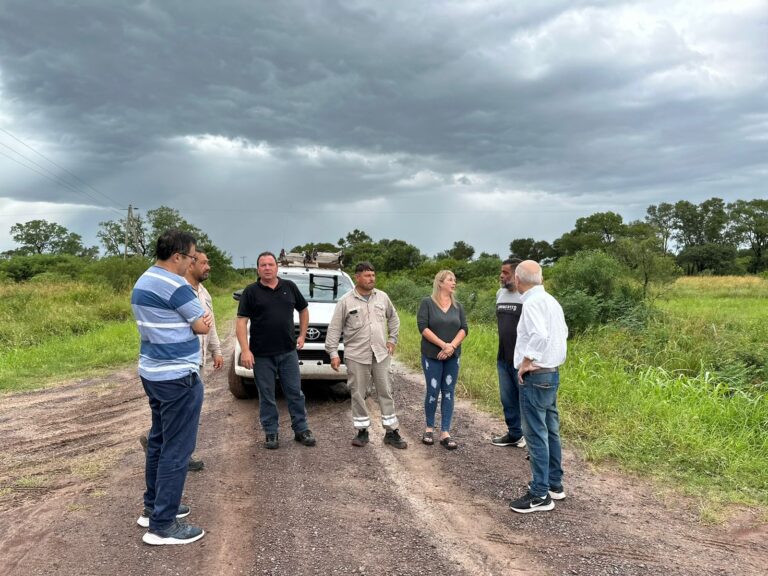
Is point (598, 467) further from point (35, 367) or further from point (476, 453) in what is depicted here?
point (35, 367)

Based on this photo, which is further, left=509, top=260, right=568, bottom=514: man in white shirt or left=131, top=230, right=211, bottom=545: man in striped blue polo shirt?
left=509, top=260, right=568, bottom=514: man in white shirt

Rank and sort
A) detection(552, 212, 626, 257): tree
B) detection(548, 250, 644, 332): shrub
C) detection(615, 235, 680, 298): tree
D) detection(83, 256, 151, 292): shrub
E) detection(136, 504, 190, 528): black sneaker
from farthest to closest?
detection(552, 212, 626, 257): tree
detection(83, 256, 151, 292): shrub
detection(615, 235, 680, 298): tree
detection(548, 250, 644, 332): shrub
detection(136, 504, 190, 528): black sneaker

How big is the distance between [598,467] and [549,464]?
97cm

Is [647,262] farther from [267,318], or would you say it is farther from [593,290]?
[267,318]

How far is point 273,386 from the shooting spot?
509cm

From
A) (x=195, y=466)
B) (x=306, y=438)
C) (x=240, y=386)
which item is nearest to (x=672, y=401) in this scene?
(x=306, y=438)

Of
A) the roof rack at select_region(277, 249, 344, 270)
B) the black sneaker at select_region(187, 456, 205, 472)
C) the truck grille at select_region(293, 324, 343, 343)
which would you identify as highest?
the roof rack at select_region(277, 249, 344, 270)

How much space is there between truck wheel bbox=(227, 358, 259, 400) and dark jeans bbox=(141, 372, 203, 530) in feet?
11.3

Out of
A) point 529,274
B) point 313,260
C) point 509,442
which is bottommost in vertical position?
point 509,442

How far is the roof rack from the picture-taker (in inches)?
358

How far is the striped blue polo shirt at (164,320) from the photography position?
317 centimetres

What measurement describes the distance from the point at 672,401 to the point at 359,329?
3851mm

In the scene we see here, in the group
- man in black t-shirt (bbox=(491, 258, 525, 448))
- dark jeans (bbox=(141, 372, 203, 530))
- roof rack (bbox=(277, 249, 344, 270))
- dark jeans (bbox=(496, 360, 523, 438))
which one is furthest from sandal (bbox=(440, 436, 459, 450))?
roof rack (bbox=(277, 249, 344, 270))

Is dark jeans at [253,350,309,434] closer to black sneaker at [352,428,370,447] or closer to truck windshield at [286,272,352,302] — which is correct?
black sneaker at [352,428,370,447]
